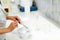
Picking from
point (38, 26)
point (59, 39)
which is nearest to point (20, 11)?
point (38, 26)

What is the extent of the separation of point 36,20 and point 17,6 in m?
0.38

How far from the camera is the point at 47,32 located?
99 centimetres

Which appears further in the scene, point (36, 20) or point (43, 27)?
point (36, 20)

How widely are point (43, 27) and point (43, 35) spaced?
0.14 meters

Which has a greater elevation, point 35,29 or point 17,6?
point 17,6

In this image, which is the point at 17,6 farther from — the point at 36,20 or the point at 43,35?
the point at 43,35

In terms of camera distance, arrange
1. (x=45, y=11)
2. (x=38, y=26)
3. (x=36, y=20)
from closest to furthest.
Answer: (x=38, y=26) → (x=36, y=20) → (x=45, y=11)

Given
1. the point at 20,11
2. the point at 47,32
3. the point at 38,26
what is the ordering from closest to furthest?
the point at 47,32 → the point at 38,26 → the point at 20,11

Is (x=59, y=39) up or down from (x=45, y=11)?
down

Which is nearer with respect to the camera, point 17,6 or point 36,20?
point 36,20

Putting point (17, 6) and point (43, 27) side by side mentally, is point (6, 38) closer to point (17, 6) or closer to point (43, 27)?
point (43, 27)

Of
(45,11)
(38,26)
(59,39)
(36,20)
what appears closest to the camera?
(59,39)

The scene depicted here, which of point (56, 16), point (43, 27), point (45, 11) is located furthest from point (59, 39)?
point (45, 11)

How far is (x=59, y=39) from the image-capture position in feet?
2.92
